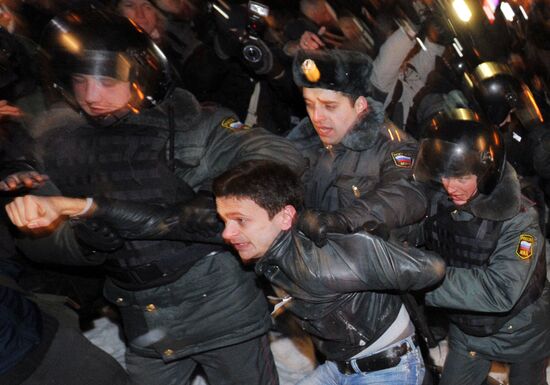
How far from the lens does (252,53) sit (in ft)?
15.2

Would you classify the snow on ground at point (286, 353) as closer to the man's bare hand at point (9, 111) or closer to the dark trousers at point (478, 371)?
the dark trousers at point (478, 371)

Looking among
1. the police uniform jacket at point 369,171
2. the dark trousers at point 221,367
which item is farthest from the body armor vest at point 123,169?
the police uniform jacket at point 369,171

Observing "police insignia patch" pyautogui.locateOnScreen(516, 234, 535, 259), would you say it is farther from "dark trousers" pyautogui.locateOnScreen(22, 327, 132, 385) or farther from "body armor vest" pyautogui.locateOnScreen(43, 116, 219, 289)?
"dark trousers" pyautogui.locateOnScreen(22, 327, 132, 385)

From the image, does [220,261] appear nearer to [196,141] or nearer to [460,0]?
[196,141]

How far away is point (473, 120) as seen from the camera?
336 centimetres

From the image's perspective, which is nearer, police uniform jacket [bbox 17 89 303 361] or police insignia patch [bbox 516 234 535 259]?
police uniform jacket [bbox 17 89 303 361]

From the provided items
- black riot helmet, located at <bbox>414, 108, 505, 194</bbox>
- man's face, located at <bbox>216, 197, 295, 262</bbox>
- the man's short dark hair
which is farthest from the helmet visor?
man's face, located at <bbox>216, 197, 295, 262</bbox>

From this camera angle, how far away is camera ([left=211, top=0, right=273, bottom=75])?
4637 mm

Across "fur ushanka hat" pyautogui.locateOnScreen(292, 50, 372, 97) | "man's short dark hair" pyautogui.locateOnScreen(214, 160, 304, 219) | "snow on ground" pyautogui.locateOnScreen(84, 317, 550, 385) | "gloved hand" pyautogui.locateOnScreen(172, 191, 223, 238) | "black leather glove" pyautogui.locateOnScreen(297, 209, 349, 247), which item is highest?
"fur ushanka hat" pyautogui.locateOnScreen(292, 50, 372, 97)

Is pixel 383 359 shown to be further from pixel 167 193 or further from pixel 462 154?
pixel 167 193

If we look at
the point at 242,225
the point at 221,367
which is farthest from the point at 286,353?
the point at 242,225

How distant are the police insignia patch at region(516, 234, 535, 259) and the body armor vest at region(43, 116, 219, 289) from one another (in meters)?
1.61

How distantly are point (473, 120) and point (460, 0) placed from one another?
10.6ft

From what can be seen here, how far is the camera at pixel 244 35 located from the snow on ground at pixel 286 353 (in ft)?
6.81
